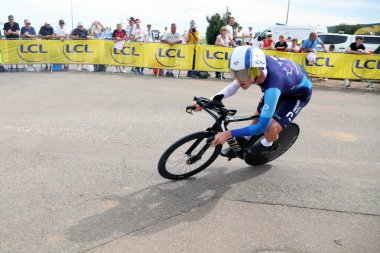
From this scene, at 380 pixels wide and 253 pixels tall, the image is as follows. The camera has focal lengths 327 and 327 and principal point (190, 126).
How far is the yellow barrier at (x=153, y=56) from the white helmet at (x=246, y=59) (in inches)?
371

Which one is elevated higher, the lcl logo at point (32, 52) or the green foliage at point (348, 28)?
the green foliage at point (348, 28)

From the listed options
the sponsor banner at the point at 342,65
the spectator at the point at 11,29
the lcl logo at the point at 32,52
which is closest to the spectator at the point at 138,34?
the lcl logo at the point at 32,52

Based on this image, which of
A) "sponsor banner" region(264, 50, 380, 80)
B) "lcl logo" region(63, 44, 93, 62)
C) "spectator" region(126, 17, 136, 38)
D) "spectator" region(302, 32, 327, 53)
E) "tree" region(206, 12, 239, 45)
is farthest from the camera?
"tree" region(206, 12, 239, 45)

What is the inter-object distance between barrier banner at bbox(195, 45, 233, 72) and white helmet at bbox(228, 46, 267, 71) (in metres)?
9.48

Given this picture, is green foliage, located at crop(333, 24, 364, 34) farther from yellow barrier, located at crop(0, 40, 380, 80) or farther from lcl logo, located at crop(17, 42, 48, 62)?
lcl logo, located at crop(17, 42, 48, 62)

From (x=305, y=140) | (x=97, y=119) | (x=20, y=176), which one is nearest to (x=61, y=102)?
(x=97, y=119)

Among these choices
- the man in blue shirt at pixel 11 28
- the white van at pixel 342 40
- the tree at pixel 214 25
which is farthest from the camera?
the tree at pixel 214 25

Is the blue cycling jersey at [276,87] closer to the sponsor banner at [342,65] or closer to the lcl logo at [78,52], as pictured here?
the sponsor banner at [342,65]

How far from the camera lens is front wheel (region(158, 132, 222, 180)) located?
12.6 feet

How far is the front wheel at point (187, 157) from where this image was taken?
3844 mm

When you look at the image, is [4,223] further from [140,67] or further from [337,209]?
[140,67]

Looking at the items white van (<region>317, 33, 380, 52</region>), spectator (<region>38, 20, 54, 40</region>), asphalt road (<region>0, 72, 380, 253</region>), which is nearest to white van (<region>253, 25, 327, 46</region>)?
white van (<region>317, 33, 380, 52</region>)

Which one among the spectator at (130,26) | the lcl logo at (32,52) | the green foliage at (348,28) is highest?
the green foliage at (348,28)

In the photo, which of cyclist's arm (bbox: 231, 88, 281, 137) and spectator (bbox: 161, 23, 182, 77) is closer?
cyclist's arm (bbox: 231, 88, 281, 137)
